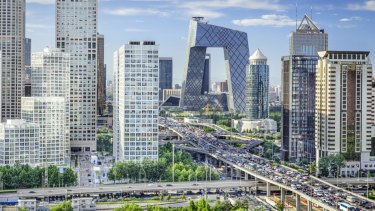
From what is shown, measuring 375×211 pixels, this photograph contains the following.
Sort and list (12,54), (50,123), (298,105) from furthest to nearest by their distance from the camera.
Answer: (12,54), (298,105), (50,123)

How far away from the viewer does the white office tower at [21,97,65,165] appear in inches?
1352

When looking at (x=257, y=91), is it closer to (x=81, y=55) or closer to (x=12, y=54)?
(x=81, y=55)

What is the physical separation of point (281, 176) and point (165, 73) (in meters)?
63.6

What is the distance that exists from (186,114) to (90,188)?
3893 centimetres

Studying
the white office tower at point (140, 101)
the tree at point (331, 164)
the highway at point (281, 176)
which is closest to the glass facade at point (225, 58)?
the highway at point (281, 176)

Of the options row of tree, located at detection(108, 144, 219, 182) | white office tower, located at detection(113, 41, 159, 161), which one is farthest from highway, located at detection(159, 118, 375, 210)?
white office tower, located at detection(113, 41, 159, 161)

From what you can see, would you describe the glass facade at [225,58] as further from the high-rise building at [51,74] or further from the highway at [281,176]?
the high-rise building at [51,74]

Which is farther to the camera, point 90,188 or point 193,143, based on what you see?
point 193,143

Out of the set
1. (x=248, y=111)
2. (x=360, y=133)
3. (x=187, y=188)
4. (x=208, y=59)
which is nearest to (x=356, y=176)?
(x=360, y=133)

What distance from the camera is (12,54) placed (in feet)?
161

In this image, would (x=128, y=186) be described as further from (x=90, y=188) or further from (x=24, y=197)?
(x=24, y=197)

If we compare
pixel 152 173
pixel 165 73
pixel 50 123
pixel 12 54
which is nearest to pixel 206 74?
pixel 165 73

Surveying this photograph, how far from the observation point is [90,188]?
2752 centimetres

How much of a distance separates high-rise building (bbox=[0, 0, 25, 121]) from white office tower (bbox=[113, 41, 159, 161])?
1801 centimetres
